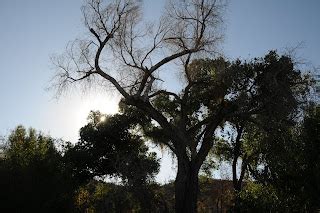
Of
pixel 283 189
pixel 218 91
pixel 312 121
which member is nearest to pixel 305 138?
pixel 312 121

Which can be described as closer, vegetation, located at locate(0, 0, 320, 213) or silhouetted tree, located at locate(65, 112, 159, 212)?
vegetation, located at locate(0, 0, 320, 213)

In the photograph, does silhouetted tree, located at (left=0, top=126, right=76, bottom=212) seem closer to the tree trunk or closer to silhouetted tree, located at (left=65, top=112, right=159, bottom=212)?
the tree trunk

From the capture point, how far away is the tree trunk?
25.8m

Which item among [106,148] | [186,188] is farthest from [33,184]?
[106,148]

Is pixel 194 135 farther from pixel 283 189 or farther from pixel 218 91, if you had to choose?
pixel 283 189

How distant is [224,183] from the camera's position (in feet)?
171

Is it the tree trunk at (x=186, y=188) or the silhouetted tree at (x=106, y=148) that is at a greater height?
the silhouetted tree at (x=106, y=148)

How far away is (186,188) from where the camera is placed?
25.9 m

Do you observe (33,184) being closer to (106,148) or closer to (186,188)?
(186,188)

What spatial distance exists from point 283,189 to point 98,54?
46.2ft

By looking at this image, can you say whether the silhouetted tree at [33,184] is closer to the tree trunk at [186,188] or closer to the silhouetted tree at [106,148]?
the tree trunk at [186,188]

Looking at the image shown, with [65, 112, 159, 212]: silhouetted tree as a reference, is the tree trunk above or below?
below

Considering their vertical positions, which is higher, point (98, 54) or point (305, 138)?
point (98, 54)

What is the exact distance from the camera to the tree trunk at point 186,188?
25.8 meters
